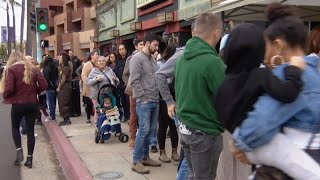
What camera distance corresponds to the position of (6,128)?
11.4 m

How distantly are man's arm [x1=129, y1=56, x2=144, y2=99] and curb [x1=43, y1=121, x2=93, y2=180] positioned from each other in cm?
136

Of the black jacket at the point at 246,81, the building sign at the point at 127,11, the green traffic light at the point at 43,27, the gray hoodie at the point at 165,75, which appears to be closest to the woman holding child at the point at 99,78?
the gray hoodie at the point at 165,75

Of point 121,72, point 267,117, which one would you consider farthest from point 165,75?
point 121,72

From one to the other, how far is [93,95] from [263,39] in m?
6.59

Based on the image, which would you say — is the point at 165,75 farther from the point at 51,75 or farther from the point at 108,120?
the point at 51,75

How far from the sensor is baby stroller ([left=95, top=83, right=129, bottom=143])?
820 centimetres

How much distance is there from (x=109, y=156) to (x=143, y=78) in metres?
1.91

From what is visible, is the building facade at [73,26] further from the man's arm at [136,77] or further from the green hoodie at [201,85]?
the green hoodie at [201,85]

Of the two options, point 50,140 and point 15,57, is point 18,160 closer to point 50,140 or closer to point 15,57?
point 15,57

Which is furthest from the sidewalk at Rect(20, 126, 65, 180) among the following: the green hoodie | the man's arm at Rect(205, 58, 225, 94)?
the man's arm at Rect(205, 58, 225, 94)

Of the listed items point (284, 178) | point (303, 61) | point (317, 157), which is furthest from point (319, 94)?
point (284, 178)

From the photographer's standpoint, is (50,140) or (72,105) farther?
(72,105)

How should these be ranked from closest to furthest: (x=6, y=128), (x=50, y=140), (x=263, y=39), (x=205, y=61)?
(x=263, y=39) → (x=205, y=61) → (x=50, y=140) → (x=6, y=128)

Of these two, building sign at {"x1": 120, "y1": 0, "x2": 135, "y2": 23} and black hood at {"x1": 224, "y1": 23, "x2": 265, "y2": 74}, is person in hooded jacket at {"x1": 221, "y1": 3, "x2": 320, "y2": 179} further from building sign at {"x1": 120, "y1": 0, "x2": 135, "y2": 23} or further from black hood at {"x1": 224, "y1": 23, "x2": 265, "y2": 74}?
building sign at {"x1": 120, "y1": 0, "x2": 135, "y2": 23}
